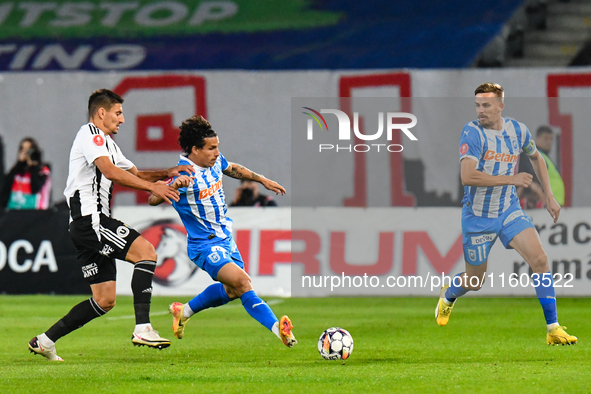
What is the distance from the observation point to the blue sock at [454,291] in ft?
27.2

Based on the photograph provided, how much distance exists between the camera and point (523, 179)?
Answer: 24.4 feet

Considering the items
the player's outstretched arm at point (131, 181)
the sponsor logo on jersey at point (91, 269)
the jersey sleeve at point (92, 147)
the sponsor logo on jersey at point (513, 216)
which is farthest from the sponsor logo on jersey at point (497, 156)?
the sponsor logo on jersey at point (91, 269)

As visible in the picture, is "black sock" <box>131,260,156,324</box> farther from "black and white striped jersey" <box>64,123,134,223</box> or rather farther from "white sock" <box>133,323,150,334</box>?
"black and white striped jersey" <box>64,123,134,223</box>

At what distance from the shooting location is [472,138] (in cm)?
783

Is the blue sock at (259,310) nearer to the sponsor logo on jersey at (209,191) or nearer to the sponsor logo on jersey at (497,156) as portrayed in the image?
the sponsor logo on jersey at (209,191)

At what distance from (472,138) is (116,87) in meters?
8.39

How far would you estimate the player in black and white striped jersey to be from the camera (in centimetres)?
677

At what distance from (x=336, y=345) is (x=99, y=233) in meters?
1.93

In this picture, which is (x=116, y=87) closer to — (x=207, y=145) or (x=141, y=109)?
(x=141, y=109)

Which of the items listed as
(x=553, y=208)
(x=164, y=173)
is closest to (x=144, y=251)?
(x=164, y=173)

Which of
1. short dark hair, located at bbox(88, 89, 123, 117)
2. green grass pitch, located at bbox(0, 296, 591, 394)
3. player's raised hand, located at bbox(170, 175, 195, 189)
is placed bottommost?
green grass pitch, located at bbox(0, 296, 591, 394)

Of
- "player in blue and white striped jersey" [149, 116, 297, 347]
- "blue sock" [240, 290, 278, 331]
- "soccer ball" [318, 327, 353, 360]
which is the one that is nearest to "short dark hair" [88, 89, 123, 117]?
"player in blue and white striped jersey" [149, 116, 297, 347]

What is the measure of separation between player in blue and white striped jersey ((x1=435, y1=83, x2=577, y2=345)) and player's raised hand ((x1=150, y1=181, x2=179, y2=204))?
262 centimetres

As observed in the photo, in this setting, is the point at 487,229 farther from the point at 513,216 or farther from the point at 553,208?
the point at 553,208
